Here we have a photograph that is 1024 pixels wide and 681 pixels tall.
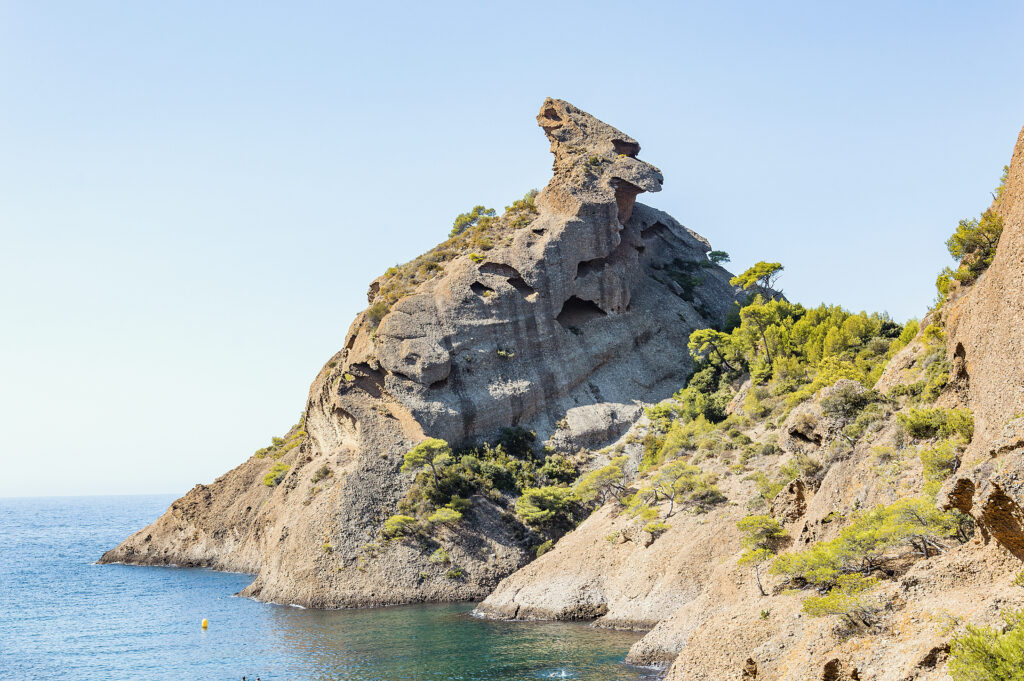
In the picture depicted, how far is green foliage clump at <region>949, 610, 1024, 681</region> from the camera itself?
15914mm

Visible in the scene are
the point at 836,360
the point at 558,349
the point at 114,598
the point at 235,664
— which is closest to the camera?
the point at 235,664

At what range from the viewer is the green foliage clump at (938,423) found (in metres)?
29.7

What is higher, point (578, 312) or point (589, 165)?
point (589, 165)

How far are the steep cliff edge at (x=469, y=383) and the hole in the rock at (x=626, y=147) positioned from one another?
24cm

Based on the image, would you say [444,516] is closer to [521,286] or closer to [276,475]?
[521,286]

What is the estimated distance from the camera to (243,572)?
271 feet

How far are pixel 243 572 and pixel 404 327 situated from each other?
32.5 metres

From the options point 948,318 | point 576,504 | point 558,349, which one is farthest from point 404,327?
point 948,318

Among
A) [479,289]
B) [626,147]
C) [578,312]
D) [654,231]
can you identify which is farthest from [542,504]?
[654,231]

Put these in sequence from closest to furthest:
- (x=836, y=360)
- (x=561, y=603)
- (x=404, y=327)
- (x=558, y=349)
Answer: (x=561, y=603)
(x=836, y=360)
(x=404, y=327)
(x=558, y=349)

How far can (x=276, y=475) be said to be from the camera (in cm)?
8550

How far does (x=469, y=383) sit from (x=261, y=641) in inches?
1317

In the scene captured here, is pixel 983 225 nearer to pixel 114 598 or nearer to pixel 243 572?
pixel 114 598

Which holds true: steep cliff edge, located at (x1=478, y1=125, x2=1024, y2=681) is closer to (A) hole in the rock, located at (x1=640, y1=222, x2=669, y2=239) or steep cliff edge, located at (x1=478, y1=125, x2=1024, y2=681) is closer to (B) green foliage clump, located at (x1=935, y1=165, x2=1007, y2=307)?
(B) green foliage clump, located at (x1=935, y1=165, x2=1007, y2=307)
